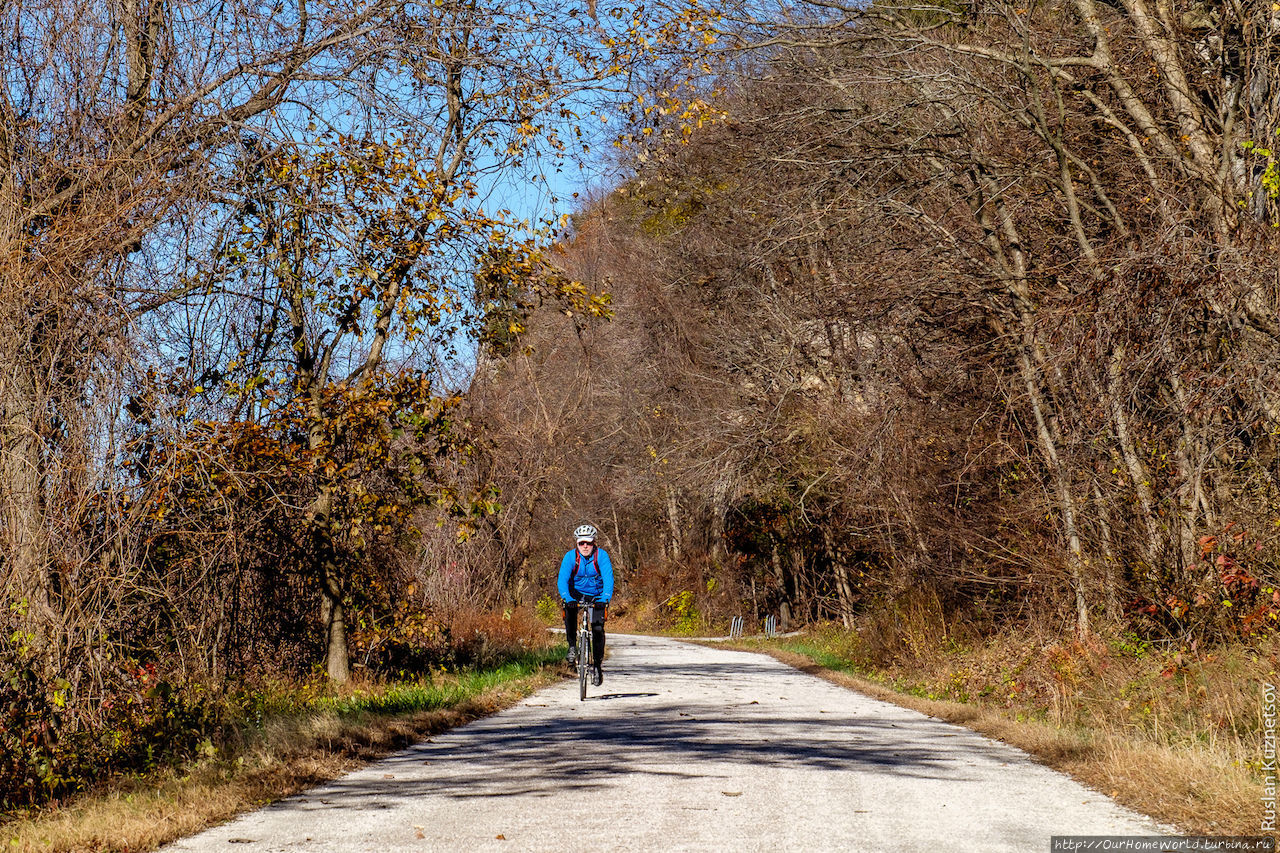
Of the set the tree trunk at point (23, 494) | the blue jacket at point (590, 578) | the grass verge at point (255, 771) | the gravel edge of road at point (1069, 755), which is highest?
the tree trunk at point (23, 494)

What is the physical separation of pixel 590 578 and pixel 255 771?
715 centimetres

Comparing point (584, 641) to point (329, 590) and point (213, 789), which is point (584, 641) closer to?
point (329, 590)

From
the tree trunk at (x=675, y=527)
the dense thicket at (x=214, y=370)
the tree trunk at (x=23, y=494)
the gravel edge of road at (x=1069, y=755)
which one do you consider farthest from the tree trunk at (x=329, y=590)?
the tree trunk at (x=675, y=527)

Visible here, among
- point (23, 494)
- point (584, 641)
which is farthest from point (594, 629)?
point (23, 494)

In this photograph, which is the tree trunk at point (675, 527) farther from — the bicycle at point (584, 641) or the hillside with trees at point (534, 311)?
the bicycle at point (584, 641)

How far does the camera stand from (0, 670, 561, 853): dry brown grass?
6.54m

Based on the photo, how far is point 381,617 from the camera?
52.6ft

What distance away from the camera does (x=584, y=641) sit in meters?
14.9

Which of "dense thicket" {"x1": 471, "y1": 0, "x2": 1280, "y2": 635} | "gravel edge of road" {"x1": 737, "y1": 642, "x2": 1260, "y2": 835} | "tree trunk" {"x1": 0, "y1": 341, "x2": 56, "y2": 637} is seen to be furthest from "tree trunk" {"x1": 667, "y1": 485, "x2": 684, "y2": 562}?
"tree trunk" {"x1": 0, "y1": 341, "x2": 56, "y2": 637}

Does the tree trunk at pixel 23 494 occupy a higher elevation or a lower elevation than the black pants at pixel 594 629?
higher

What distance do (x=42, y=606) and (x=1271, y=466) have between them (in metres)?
10.8

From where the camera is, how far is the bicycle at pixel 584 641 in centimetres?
1484

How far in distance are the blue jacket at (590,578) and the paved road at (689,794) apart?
2.54 meters

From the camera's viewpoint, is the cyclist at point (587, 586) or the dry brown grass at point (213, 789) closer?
the dry brown grass at point (213, 789)
